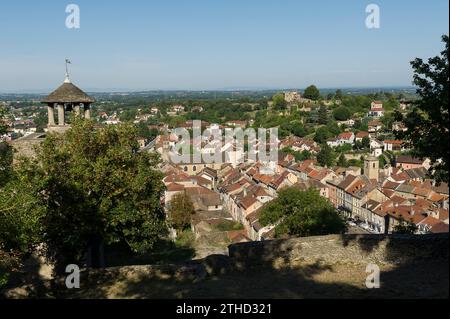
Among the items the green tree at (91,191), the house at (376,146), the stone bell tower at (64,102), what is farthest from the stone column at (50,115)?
the house at (376,146)

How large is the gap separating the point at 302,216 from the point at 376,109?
12189 cm

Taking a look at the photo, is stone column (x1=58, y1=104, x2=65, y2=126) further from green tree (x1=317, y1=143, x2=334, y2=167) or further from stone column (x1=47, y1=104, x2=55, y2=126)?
green tree (x1=317, y1=143, x2=334, y2=167)

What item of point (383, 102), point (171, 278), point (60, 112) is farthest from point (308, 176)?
point (383, 102)

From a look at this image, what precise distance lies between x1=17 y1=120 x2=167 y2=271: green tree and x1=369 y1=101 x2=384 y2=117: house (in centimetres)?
13442

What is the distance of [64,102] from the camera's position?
19.7 meters

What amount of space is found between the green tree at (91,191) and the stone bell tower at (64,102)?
337 centimetres

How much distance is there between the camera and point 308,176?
7275 centimetres

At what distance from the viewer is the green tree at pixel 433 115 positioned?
9.78 meters

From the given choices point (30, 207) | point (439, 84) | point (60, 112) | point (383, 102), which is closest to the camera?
A: point (439, 84)

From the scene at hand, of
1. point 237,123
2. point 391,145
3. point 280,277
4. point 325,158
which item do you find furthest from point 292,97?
point 280,277

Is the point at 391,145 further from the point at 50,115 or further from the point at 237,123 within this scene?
the point at 50,115

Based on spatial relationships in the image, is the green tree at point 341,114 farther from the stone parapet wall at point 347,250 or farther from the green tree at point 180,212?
the stone parapet wall at point 347,250

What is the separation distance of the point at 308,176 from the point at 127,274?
62426 millimetres
